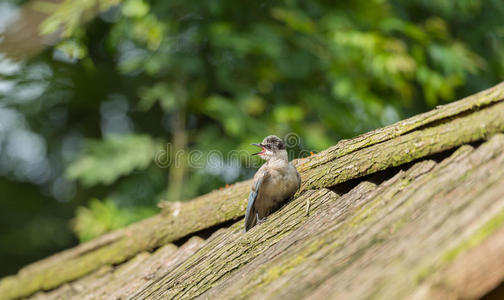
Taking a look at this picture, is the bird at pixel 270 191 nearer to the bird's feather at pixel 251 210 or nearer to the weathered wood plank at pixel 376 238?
the bird's feather at pixel 251 210

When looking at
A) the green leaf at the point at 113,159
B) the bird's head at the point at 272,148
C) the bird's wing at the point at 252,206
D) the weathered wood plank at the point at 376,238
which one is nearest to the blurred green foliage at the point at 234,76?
the green leaf at the point at 113,159

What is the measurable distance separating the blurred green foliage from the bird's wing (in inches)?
91.8

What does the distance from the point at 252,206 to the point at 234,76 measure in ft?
10.3

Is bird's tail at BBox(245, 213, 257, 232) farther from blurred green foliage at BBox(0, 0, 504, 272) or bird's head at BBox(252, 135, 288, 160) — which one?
blurred green foliage at BBox(0, 0, 504, 272)

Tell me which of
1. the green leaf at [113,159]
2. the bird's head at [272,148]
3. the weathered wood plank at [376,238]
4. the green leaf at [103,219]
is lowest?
the green leaf at [103,219]

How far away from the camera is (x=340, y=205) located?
2.11 m

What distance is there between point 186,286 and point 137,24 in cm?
390

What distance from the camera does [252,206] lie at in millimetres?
2637

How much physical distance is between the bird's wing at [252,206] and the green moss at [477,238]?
1.44m

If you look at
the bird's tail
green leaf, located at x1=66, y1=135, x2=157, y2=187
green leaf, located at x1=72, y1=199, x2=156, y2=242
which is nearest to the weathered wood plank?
the bird's tail

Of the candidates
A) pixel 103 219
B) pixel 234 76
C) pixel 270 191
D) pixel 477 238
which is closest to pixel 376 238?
pixel 477 238

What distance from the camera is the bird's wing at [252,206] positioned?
2606 millimetres

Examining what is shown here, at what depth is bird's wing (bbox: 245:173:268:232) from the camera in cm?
261

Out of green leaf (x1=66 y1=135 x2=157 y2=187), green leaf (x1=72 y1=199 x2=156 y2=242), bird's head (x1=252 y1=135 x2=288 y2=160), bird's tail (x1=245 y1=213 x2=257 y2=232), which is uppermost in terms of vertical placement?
green leaf (x1=66 y1=135 x2=157 y2=187)
